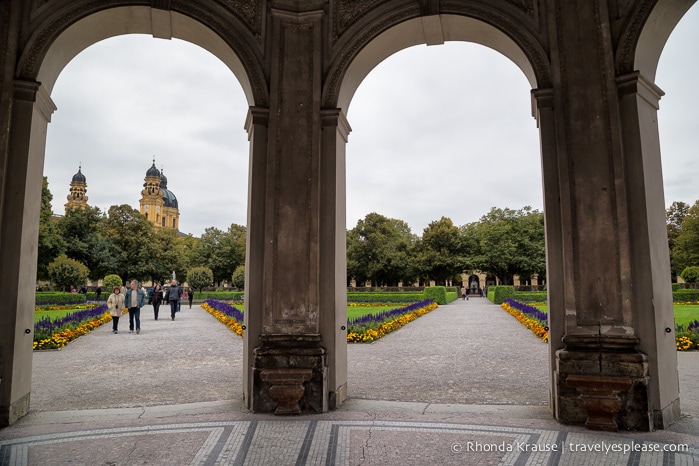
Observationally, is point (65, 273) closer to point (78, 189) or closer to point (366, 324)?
point (366, 324)

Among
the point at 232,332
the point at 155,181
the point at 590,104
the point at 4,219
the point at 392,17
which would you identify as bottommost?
the point at 232,332

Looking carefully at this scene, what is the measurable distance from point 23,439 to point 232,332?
11941 millimetres

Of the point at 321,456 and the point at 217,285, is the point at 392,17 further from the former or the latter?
the point at 217,285

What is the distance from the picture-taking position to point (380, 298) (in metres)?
37.2

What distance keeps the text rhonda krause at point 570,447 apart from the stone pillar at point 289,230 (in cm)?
202

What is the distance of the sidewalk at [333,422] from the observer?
4410 mm

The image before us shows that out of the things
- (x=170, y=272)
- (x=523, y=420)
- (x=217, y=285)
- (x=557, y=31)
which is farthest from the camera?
(x=217, y=285)

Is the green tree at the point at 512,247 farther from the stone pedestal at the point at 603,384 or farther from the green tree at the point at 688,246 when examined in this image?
the stone pedestal at the point at 603,384

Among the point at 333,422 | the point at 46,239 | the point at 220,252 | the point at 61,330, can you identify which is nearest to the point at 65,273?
the point at 46,239

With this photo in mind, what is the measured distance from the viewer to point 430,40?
22.9 ft

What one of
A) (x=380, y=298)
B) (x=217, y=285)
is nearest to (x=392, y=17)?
(x=380, y=298)

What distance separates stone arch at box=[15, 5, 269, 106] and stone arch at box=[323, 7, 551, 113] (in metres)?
1.12

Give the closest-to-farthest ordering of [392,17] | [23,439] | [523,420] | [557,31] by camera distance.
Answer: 1. [23,439]
2. [523,420]
3. [557,31]
4. [392,17]

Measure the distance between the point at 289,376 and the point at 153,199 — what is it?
374 feet
